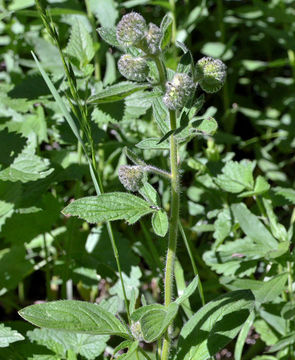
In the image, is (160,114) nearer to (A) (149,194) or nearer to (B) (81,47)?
(A) (149,194)

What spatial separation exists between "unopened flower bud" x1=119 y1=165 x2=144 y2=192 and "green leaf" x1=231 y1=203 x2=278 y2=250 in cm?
70

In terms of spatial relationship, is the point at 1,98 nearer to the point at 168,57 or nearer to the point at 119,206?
the point at 168,57

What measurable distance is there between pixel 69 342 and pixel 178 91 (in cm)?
95

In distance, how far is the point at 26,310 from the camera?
1.47 metres

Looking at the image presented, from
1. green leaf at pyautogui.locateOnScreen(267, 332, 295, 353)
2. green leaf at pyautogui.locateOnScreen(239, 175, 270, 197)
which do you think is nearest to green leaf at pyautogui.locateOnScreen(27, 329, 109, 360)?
green leaf at pyautogui.locateOnScreen(267, 332, 295, 353)

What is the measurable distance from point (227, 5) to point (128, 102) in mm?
1876

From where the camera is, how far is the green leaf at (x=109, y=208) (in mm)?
1487

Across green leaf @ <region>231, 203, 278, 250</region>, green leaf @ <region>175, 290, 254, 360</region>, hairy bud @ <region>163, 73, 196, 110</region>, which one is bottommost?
green leaf @ <region>231, 203, 278, 250</region>

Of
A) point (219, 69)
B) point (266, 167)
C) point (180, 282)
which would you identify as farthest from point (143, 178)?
point (266, 167)

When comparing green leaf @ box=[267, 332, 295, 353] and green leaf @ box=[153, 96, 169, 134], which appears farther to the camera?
green leaf @ box=[267, 332, 295, 353]

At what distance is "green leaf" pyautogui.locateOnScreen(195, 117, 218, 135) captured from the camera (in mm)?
1473

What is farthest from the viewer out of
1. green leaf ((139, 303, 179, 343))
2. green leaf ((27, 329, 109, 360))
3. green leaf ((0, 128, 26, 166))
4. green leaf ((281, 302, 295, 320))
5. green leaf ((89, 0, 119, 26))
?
green leaf ((89, 0, 119, 26))

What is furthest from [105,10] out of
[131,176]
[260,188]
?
[131,176]

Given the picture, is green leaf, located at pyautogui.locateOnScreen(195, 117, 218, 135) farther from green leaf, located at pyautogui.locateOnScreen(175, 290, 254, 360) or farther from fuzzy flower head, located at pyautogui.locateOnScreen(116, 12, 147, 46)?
green leaf, located at pyautogui.locateOnScreen(175, 290, 254, 360)
